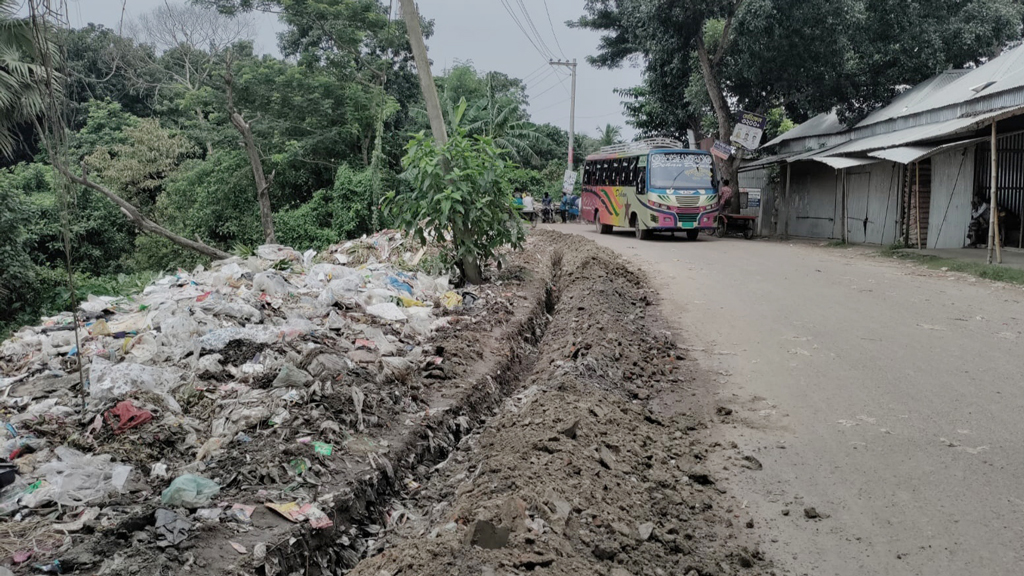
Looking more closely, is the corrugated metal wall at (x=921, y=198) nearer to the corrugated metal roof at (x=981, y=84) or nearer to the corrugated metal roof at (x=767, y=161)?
the corrugated metal roof at (x=981, y=84)

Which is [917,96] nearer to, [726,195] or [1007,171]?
[1007,171]

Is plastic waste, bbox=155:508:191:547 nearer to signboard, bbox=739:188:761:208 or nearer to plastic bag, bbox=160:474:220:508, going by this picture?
plastic bag, bbox=160:474:220:508

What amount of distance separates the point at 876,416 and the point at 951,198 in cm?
1329

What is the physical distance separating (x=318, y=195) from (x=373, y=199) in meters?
2.82

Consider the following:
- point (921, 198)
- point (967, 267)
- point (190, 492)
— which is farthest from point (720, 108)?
point (190, 492)

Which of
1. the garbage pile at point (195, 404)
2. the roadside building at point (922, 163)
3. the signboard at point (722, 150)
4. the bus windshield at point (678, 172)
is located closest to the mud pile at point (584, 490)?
the garbage pile at point (195, 404)

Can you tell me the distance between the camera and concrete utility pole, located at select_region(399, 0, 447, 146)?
399 inches

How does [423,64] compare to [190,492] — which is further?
[423,64]

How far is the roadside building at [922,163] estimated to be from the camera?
1523 centimetres

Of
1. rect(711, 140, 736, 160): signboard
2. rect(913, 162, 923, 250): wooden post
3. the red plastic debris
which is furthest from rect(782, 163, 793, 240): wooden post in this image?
the red plastic debris

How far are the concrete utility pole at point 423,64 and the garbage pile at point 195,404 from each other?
118 inches

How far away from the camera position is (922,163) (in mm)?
17172

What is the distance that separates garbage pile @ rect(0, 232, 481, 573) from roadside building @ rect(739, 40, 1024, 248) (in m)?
11.8

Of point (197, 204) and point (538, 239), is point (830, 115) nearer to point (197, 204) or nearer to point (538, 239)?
point (538, 239)
